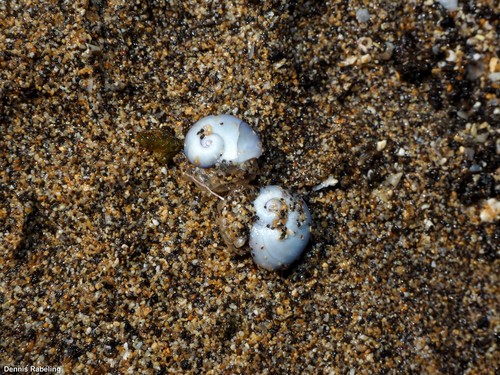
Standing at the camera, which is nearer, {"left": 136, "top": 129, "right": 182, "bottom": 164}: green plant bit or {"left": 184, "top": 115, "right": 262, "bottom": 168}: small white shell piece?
{"left": 184, "top": 115, "right": 262, "bottom": 168}: small white shell piece

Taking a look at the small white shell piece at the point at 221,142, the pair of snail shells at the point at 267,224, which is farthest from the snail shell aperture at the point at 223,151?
the pair of snail shells at the point at 267,224

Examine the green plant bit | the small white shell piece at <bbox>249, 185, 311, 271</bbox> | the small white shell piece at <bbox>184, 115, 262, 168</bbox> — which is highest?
the small white shell piece at <bbox>184, 115, 262, 168</bbox>

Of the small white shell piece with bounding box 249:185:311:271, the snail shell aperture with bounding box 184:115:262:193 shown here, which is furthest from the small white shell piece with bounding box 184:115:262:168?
the small white shell piece with bounding box 249:185:311:271

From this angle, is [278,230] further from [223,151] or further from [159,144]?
[159,144]

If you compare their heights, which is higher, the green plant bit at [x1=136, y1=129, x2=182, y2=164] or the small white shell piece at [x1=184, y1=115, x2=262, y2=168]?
the small white shell piece at [x1=184, y1=115, x2=262, y2=168]

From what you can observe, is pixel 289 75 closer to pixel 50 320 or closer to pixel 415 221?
pixel 415 221

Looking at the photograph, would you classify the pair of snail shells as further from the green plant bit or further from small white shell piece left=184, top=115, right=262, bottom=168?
the green plant bit

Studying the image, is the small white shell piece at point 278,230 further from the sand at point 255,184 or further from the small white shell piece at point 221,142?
the small white shell piece at point 221,142
